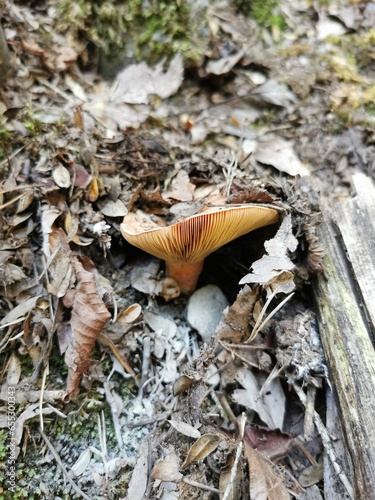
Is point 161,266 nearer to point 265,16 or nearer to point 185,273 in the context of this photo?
point 185,273

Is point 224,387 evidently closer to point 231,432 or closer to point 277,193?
point 231,432

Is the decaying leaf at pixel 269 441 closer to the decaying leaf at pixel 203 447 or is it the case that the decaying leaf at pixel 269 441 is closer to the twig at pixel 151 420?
the decaying leaf at pixel 203 447

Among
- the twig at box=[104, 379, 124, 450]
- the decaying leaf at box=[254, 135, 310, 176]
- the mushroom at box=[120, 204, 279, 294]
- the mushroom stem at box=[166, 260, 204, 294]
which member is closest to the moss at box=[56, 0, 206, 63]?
the decaying leaf at box=[254, 135, 310, 176]

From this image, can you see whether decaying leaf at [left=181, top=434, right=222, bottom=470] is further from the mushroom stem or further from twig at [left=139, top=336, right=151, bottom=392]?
the mushroom stem

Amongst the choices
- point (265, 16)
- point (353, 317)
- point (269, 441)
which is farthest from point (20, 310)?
point (265, 16)

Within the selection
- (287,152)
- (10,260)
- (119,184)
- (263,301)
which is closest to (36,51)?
(119,184)

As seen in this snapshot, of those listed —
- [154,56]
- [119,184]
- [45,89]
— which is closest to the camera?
[119,184]

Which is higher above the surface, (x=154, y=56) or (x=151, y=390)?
(x=154, y=56)
